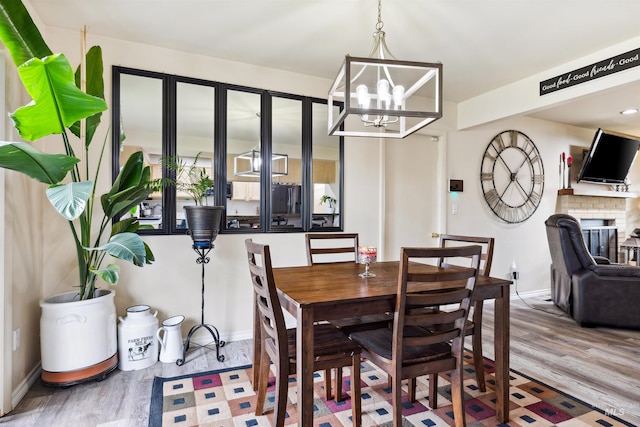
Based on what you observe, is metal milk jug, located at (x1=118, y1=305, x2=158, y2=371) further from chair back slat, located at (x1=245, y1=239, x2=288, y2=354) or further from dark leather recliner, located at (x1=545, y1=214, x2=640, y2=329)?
dark leather recliner, located at (x1=545, y1=214, x2=640, y2=329)

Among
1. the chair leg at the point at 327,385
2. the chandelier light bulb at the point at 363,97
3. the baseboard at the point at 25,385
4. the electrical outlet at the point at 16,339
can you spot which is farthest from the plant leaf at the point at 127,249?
the chandelier light bulb at the point at 363,97

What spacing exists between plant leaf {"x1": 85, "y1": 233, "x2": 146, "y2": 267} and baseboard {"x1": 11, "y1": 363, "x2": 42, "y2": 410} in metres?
0.97

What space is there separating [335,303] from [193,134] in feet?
7.68

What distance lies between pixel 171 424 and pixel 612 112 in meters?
5.74

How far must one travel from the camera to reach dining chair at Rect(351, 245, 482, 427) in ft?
4.98

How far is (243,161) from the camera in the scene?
11.2 ft

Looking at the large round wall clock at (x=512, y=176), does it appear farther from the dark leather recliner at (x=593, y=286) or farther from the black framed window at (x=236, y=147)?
the black framed window at (x=236, y=147)

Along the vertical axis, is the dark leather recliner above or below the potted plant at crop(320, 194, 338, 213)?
below

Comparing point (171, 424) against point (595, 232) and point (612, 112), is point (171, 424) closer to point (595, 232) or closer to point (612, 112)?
point (612, 112)

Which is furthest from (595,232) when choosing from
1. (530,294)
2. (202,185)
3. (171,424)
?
(171,424)

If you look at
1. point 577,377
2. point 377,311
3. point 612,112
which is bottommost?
point 577,377

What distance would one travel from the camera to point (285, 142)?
11.3 feet

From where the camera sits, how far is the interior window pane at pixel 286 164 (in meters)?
3.25

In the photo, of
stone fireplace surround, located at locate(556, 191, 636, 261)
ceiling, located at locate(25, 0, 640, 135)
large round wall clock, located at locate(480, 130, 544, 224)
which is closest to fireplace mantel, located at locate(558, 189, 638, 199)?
stone fireplace surround, located at locate(556, 191, 636, 261)
